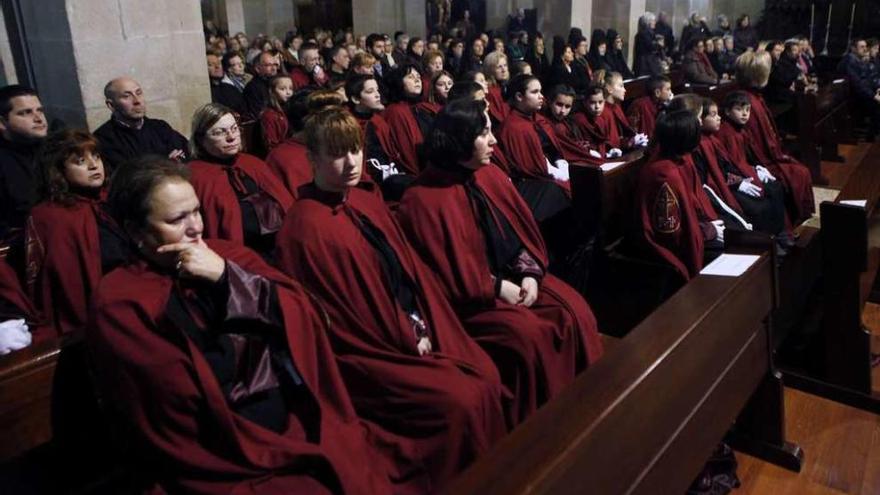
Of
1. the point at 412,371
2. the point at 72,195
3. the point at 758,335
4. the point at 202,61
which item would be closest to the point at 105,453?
the point at 412,371

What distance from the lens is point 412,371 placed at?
8.64 ft

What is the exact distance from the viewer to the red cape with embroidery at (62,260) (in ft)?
10.8

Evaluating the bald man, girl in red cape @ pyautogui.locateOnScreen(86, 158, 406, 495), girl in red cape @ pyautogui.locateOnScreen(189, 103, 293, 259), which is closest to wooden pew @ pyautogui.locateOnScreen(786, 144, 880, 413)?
girl in red cape @ pyautogui.locateOnScreen(86, 158, 406, 495)

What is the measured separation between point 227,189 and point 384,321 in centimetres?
176

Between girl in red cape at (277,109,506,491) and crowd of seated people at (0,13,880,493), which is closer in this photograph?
crowd of seated people at (0,13,880,493)

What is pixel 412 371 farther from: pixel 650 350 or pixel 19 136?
pixel 19 136

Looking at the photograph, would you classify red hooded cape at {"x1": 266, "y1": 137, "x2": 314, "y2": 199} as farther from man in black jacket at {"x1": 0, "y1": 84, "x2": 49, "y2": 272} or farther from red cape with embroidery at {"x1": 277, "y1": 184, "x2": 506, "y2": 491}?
red cape with embroidery at {"x1": 277, "y1": 184, "x2": 506, "y2": 491}

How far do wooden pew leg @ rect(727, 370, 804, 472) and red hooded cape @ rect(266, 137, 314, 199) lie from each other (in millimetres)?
2870

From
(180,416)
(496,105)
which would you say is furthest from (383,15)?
(180,416)

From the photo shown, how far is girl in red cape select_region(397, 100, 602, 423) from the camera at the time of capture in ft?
10.2

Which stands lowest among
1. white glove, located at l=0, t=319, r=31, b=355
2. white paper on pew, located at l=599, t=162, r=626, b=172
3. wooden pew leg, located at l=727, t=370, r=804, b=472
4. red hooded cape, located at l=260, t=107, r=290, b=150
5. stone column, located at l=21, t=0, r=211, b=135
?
wooden pew leg, located at l=727, t=370, r=804, b=472

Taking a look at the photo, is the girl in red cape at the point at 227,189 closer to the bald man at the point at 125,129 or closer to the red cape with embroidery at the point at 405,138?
the bald man at the point at 125,129

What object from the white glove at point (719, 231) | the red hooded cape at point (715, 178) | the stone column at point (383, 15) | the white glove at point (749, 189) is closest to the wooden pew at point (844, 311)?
the white glove at point (719, 231)

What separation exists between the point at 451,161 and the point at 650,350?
58.9 inches
